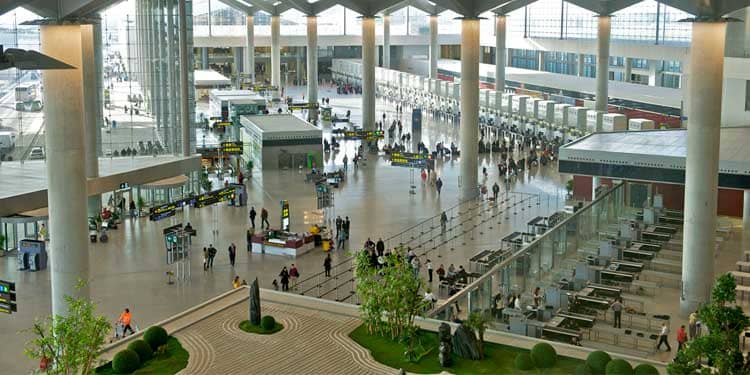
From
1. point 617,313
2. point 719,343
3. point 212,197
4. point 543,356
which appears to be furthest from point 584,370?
point 212,197

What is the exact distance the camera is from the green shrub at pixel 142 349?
2077 cm

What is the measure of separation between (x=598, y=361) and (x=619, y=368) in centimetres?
67

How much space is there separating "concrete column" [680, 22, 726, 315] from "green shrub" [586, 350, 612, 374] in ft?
26.5

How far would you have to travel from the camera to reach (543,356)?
20094 millimetres

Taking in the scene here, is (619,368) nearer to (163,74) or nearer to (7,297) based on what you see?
(7,297)

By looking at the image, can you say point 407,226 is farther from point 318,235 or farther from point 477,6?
point 477,6

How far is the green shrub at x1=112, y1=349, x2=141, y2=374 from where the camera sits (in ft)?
65.9

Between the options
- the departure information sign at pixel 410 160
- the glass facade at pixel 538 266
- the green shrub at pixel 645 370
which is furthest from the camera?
the departure information sign at pixel 410 160

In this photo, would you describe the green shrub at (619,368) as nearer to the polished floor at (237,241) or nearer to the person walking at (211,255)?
the polished floor at (237,241)

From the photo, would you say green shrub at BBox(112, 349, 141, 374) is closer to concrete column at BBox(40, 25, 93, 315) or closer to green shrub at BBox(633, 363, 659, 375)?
concrete column at BBox(40, 25, 93, 315)

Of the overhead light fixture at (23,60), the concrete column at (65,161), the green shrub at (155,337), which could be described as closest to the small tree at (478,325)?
the green shrub at (155,337)

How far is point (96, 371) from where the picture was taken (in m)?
20.2

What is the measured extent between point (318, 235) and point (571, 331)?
13135 millimetres

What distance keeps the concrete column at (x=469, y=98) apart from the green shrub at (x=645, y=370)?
24655 mm
